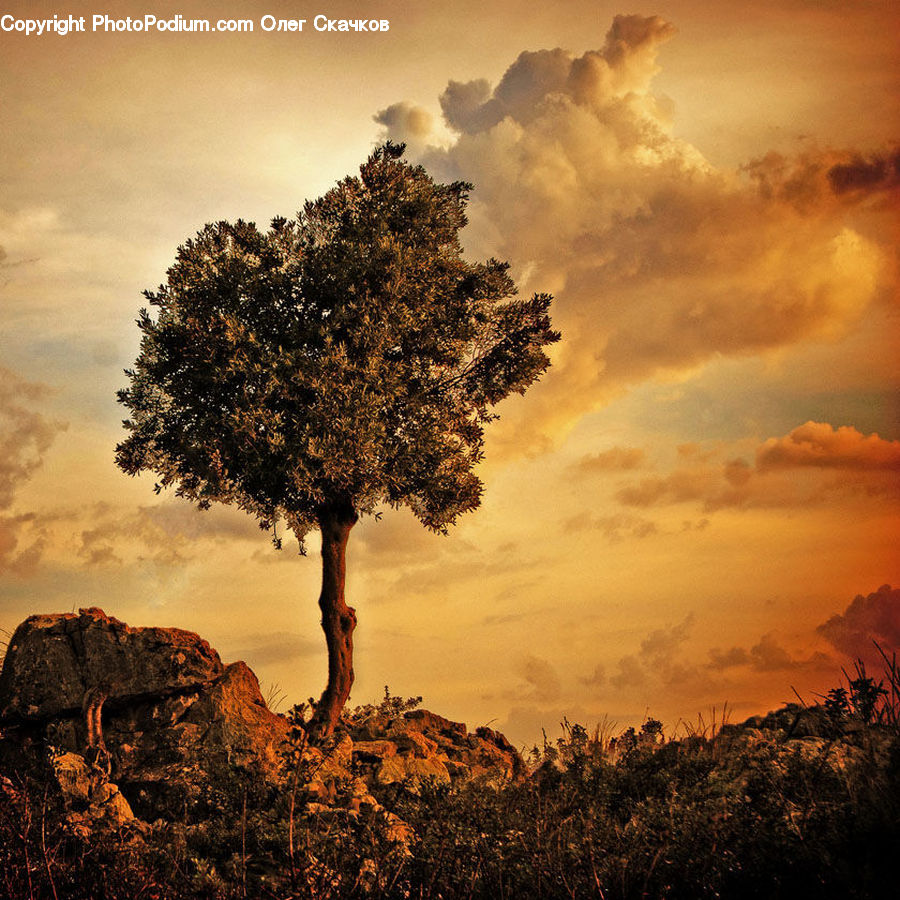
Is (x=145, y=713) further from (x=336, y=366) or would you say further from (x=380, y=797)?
(x=336, y=366)

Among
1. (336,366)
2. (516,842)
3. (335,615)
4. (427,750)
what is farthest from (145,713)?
(516,842)

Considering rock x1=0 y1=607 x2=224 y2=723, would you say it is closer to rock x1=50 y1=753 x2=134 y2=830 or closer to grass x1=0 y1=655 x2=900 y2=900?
rock x1=50 y1=753 x2=134 y2=830

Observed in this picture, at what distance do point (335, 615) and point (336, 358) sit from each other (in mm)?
6748

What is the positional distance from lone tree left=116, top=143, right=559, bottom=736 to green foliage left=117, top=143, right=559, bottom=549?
0.15 ft

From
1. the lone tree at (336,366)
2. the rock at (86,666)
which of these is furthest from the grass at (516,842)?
the lone tree at (336,366)

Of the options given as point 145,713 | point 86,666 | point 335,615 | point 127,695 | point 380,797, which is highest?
point 335,615

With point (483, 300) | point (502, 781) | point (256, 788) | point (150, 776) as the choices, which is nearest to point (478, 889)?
point (256, 788)

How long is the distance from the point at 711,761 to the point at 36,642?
563 inches

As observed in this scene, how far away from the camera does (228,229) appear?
86.0ft

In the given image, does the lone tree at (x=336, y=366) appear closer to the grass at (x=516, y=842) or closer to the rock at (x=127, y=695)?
the rock at (x=127, y=695)

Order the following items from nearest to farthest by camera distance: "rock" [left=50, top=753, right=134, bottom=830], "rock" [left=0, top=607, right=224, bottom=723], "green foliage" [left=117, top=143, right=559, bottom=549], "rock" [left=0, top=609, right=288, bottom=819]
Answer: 1. "rock" [left=50, top=753, right=134, bottom=830]
2. "rock" [left=0, top=609, right=288, bottom=819]
3. "rock" [left=0, top=607, right=224, bottom=723]
4. "green foliage" [left=117, top=143, right=559, bottom=549]

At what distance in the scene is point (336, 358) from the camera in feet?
76.0

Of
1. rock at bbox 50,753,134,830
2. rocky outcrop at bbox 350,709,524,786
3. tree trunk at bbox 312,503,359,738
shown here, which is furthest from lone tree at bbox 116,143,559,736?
rock at bbox 50,753,134,830

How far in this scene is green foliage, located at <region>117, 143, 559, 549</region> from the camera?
2338cm
